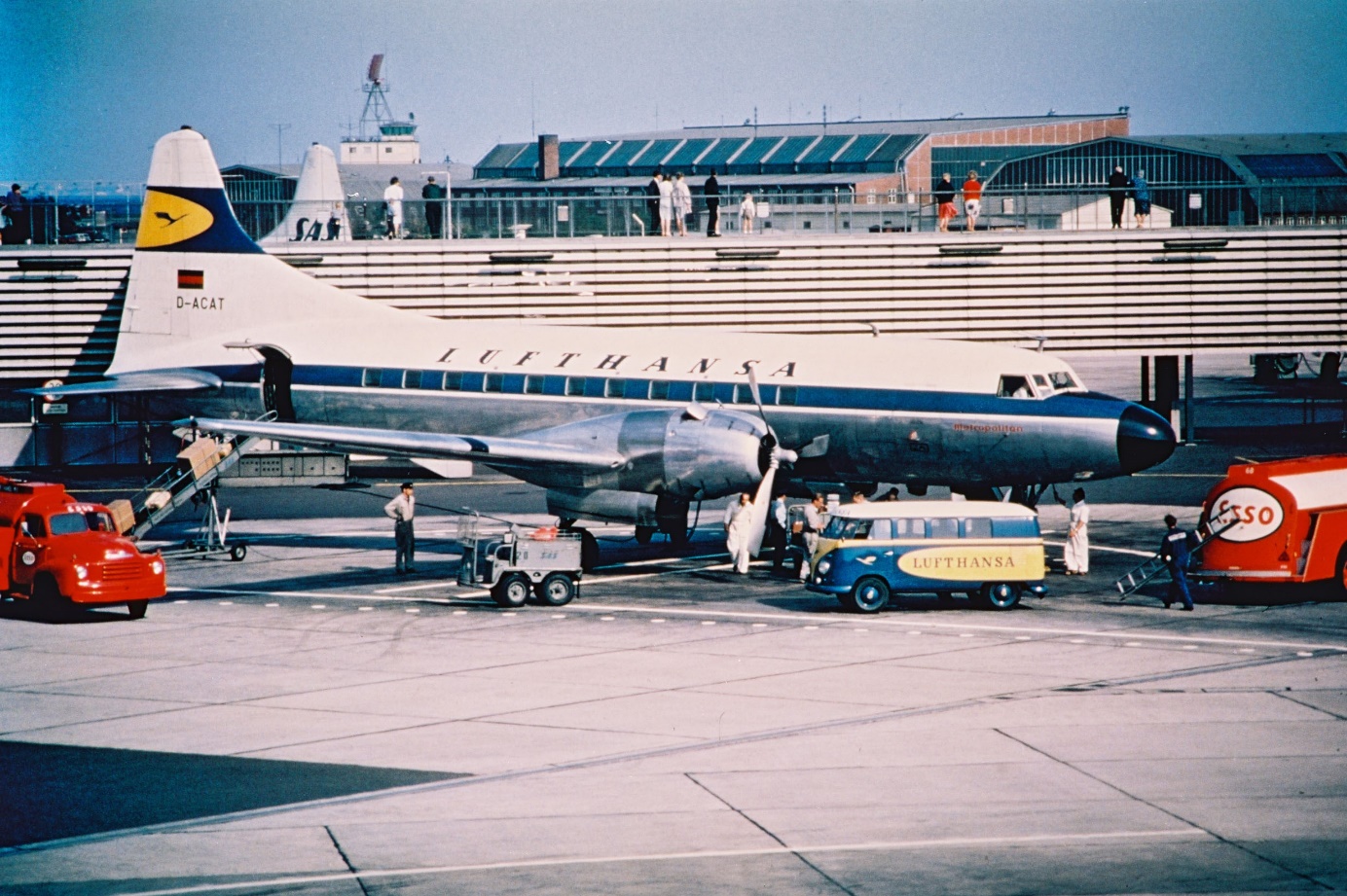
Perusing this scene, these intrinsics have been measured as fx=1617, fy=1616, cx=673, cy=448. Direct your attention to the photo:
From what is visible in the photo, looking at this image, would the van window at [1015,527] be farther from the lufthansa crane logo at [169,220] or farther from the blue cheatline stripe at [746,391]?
the lufthansa crane logo at [169,220]

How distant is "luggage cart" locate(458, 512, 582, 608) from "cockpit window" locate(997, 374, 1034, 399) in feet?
30.9

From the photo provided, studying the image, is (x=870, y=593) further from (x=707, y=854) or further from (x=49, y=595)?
(x=49, y=595)

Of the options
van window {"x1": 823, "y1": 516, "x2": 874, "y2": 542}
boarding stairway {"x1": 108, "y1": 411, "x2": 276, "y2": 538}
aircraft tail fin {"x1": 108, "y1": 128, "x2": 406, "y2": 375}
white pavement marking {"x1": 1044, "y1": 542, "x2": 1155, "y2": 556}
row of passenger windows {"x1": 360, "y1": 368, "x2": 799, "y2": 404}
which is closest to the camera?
van window {"x1": 823, "y1": 516, "x2": 874, "y2": 542}

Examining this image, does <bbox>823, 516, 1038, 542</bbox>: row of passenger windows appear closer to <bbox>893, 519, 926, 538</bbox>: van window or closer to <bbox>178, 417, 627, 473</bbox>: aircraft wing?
<bbox>893, 519, 926, 538</bbox>: van window

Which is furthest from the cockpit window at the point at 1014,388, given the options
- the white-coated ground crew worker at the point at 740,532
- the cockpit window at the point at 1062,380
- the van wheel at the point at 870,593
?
the white-coated ground crew worker at the point at 740,532

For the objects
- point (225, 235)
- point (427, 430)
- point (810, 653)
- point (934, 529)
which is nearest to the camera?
point (810, 653)

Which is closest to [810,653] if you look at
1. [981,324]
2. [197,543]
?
[197,543]

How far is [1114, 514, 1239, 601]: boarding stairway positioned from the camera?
31.3 m

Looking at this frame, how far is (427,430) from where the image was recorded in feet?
124

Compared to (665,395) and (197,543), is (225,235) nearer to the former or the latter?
(197,543)

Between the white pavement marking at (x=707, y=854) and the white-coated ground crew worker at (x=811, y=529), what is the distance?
55.7 ft

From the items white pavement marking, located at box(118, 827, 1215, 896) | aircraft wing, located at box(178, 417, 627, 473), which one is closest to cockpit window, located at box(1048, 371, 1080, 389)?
aircraft wing, located at box(178, 417, 627, 473)

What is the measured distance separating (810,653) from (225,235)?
75.2ft

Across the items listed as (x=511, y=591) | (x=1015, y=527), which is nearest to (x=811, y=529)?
(x=1015, y=527)
